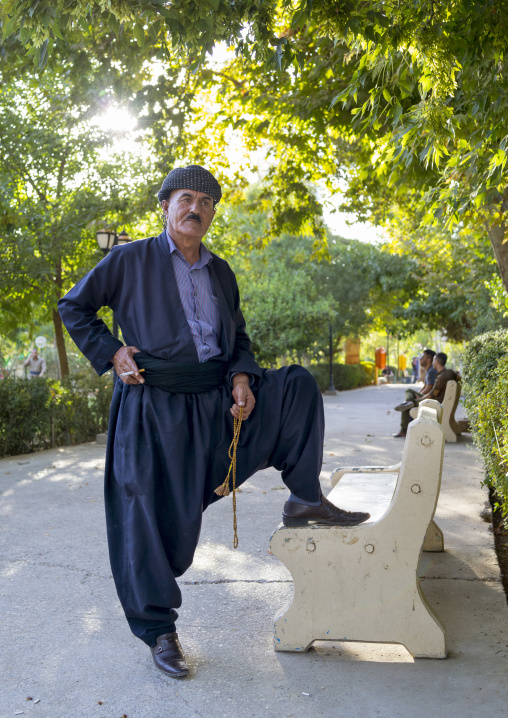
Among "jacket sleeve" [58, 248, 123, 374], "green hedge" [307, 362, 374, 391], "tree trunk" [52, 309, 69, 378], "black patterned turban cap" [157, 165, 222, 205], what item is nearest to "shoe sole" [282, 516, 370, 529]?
"jacket sleeve" [58, 248, 123, 374]

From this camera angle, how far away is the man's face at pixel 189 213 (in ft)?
11.3

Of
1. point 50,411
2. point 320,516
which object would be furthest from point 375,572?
point 50,411

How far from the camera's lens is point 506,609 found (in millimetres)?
3965

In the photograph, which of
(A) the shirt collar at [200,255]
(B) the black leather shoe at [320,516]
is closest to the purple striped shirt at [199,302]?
(A) the shirt collar at [200,255]

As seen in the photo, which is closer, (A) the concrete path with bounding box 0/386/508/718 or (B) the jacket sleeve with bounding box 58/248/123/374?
(A) the concrete path with bounding box 0/386/508/718

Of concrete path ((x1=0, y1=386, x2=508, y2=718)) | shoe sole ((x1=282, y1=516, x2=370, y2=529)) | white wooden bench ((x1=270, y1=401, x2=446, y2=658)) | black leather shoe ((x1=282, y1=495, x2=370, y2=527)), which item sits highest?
black leather shoe ((x1=282, y1=495, x2=370, y2=527))

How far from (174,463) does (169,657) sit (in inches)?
34.1

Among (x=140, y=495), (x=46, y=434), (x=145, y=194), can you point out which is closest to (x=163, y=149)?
(x=145, y=194)

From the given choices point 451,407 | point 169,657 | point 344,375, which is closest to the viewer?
point 169,657

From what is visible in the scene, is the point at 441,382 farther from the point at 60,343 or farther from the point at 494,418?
the point at 60,343

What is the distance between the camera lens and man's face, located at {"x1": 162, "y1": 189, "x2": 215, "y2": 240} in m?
3.45

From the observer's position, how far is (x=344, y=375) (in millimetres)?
34281

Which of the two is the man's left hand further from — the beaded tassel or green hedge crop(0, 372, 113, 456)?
green hedge crop(0, 372, 113, 456)

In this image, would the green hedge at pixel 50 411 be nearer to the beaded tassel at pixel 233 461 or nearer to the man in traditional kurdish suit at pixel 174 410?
the man in traditional kurdish suit at pixel 174 410
